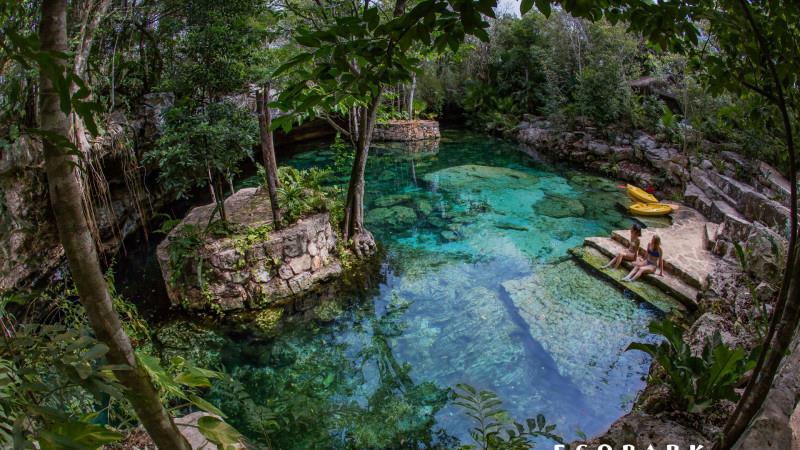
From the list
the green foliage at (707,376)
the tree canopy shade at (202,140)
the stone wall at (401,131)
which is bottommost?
the green foliage at (707,376)

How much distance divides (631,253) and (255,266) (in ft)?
19.4

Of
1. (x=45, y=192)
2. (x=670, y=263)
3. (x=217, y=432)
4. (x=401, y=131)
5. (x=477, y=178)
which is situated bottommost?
(x=670, y=263)

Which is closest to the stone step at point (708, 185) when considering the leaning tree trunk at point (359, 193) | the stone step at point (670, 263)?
the stone step at point (670, 263)

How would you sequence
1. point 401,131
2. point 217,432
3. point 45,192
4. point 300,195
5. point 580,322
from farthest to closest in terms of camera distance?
1. point 401,131
2. point 300,195
3. point 45,192
4. point 580,322
5. point 217,432

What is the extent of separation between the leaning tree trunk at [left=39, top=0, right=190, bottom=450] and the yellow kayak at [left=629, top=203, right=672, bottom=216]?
1104 cm

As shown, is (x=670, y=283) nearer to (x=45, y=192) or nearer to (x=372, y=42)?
(x=372, y=42)

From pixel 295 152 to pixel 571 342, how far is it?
12973mm

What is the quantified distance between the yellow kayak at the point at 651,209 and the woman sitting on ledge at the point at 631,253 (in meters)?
3.28

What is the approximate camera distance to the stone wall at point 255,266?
6.45 meters

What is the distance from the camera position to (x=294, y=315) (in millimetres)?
6594

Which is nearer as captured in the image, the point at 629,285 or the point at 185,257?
the point at 185,257

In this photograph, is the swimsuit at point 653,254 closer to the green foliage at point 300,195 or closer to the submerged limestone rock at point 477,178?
the green foliage at point 300,195

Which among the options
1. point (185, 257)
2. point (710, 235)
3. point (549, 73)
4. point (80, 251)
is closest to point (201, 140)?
point (185, 257)

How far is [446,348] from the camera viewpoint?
5949 millimetres
